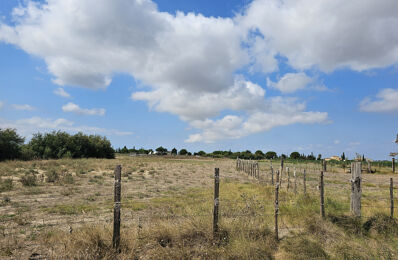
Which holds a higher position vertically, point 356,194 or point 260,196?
point 356,194

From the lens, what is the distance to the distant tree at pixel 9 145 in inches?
1714

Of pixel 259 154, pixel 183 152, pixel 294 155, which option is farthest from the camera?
pixel 183 152

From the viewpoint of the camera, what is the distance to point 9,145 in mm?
44531

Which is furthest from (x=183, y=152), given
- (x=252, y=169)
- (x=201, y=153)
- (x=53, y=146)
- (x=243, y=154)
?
(x=252, y=169)

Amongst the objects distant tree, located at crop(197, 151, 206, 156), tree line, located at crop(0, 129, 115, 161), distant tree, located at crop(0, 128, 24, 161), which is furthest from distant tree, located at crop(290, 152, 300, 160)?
distant tree, located at crop(0, 128, 24, 161)

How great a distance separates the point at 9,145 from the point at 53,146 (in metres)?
9.57

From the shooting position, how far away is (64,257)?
19.4 ft

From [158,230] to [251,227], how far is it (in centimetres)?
268

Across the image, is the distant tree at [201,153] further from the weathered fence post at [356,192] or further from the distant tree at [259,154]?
the weathered fence post at [356,192]

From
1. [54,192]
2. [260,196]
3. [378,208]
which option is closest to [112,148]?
[54,192]

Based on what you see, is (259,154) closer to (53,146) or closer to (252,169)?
(53,146)

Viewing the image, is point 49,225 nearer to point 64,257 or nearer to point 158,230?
point 64,257

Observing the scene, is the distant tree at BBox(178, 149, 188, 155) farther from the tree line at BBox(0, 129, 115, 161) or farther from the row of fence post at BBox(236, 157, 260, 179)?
the row of fence post at BBox(236, 157, 260, 179)

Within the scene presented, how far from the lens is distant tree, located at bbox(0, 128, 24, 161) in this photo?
43531 millimetres
